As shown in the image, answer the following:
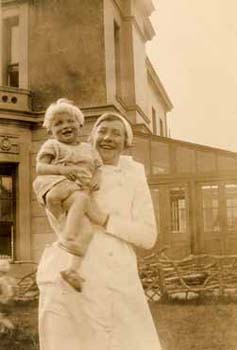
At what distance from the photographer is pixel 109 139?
48.4 inches

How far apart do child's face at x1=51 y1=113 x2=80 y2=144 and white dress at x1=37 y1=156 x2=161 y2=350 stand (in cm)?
13

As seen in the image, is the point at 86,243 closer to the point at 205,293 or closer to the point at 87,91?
the point at 205,293

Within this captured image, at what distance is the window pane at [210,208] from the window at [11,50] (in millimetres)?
1212

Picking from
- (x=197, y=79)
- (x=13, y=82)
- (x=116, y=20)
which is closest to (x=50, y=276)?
(x=197, y=79)

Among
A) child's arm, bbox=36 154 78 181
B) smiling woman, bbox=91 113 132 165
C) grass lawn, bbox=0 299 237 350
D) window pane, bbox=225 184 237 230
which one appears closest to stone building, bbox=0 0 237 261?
window pane, bbox=225 184 237 230

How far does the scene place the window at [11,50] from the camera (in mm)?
2930

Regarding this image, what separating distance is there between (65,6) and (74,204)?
201 cm

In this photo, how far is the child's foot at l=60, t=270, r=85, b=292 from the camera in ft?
3.68

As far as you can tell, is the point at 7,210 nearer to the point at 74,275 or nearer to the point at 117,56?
the point at 117,56

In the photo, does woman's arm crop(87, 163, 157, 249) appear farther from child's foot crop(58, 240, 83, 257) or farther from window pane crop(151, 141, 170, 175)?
window pane crop(151, 141, 170, 175)

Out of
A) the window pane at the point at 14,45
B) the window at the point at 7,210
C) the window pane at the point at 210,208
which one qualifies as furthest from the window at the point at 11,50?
the window pane at the point at 210,208

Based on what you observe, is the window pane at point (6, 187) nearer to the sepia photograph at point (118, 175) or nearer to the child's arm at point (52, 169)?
the sepia photograph at point (118, 175)

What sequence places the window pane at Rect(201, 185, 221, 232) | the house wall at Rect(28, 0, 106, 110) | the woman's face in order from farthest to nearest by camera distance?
the house wall at Rect(28, 0, 106, 110) < the window pane at Rect(201, 185, 221, 232) < the woman's face

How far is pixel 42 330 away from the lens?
3.75 feet
